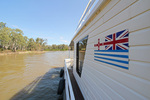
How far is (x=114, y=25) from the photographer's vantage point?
4.38 feet

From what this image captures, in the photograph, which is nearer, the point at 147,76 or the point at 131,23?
the point at 147,76

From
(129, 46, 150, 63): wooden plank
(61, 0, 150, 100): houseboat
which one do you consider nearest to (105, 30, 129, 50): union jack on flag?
(61, 0, 150, 100): houseboat

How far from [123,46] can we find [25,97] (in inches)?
222

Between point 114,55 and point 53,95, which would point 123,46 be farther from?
point 53,95

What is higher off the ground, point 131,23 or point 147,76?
point 131,23

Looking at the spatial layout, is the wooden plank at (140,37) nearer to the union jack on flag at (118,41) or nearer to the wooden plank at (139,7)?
the union jack on flag at (118,41)

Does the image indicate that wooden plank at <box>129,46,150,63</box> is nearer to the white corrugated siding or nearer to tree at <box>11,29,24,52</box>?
the white corrugated siding

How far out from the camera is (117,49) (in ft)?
4.06

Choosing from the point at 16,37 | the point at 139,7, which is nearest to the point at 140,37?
the point at 139,7

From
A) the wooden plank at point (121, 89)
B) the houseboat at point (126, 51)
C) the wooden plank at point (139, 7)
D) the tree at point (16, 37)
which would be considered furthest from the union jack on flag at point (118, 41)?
the tree at point (16, 37)

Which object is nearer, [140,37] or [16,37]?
[140,37]

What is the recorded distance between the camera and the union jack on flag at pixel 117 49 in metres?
1.08

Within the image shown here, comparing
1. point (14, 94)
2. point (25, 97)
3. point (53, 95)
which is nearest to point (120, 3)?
point (53, 95)

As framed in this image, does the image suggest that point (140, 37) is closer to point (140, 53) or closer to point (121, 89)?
point (140, 53)
